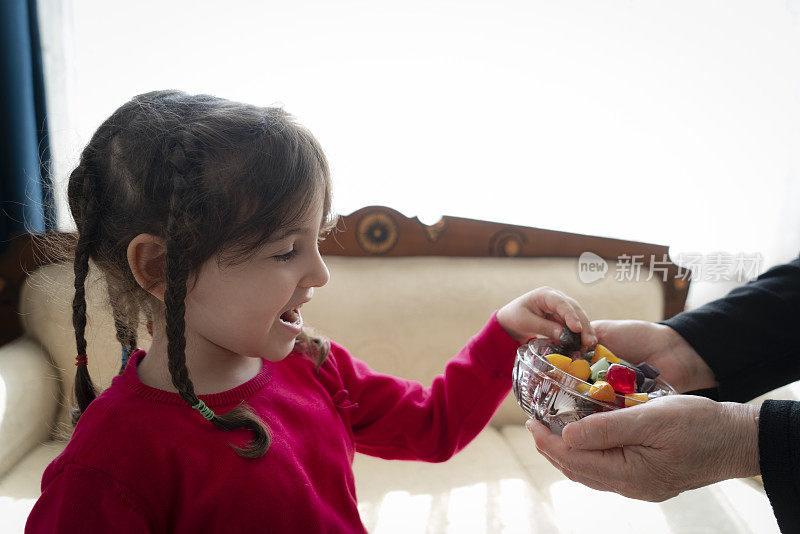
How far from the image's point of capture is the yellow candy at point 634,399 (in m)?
0.67

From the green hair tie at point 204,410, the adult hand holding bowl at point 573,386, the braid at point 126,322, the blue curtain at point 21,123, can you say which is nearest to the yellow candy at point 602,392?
the adult hand holding bowl at point 573,386

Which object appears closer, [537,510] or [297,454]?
[297,454]

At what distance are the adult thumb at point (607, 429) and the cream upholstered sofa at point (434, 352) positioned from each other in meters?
0.59

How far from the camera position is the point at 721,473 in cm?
69

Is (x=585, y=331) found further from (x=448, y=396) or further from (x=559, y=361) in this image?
(x=448, y=396)

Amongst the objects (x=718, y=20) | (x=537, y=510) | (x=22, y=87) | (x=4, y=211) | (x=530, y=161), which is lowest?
(x=537, y=510)

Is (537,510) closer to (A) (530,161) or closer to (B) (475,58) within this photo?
(A) (530,161)

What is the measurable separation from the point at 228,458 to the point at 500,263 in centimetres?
122

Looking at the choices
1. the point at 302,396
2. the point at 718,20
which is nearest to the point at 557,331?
the point at 302,396

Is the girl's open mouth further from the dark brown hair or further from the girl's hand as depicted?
the girl's hand

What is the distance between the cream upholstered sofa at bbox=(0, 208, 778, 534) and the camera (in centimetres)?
118

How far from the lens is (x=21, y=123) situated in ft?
5.02

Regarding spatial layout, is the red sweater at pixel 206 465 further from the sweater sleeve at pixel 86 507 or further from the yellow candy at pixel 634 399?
the yellow candy at pixel 634 399

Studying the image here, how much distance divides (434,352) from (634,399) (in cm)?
94
